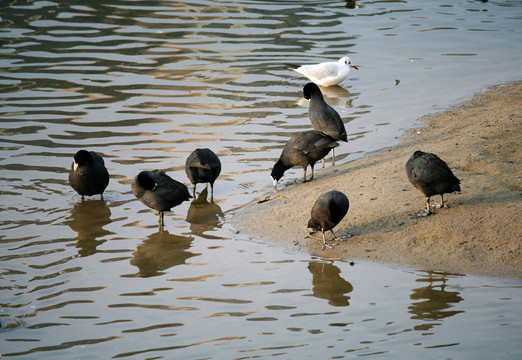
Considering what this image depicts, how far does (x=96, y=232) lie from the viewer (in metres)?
8.71

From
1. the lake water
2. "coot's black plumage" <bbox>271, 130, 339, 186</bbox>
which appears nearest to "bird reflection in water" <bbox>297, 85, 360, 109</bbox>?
the lake water

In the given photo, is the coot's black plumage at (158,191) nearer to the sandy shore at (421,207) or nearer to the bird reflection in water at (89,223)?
the bird reflection in water at (89,223)

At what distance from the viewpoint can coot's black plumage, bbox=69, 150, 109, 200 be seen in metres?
9.35

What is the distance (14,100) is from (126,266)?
766 centimetres

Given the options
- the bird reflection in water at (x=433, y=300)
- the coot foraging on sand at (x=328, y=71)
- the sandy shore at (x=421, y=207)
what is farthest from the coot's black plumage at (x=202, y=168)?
the coot foraging on sand at (x=328, y=71)

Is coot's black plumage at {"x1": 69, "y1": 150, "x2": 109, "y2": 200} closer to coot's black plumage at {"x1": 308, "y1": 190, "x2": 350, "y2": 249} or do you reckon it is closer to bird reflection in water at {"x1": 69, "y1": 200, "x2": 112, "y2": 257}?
bird reflection in water at {"x1": 69, "y1": 200, "x2": 112, "y2": 257}

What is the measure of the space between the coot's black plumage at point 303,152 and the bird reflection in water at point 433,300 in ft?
11.6

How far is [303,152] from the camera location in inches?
398

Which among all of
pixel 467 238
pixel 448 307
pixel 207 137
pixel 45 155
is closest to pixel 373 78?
pixel 207 137

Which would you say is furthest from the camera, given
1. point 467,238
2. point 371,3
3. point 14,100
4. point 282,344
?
point 371,3

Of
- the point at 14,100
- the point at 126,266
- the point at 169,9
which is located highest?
the point at 169,9

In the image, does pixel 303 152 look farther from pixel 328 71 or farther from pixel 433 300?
pixel 328 71

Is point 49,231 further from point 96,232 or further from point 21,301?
point 21,301

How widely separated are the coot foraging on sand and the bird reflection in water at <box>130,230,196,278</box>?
7.55 m
